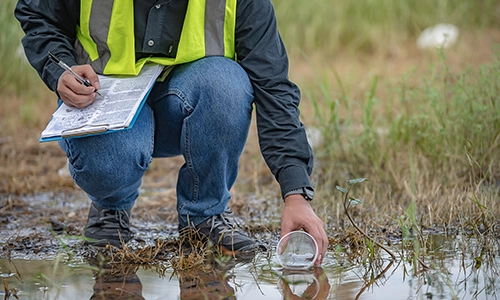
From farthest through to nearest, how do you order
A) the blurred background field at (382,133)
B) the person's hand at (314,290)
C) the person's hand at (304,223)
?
the blurred background field at (382,133) < the person's hand at (304,223) < the person's hand at (314,290)

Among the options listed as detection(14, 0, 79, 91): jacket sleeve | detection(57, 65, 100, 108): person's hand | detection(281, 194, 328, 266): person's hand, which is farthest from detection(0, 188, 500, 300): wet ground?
detection(14, 0, 79, 91): jacket sleeve

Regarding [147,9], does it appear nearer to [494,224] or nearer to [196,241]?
[196,241]

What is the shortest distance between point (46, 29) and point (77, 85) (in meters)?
0.29

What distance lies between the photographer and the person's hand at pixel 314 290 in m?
1.93

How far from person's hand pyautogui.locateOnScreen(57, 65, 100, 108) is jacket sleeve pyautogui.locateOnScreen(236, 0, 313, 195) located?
529 millimetres

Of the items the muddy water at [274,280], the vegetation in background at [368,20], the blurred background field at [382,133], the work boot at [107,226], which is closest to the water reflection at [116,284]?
the muddy water at [274,280]

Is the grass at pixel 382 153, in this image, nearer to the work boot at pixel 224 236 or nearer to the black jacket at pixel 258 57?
the work boot at pixel 224 236

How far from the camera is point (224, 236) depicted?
2428 mm

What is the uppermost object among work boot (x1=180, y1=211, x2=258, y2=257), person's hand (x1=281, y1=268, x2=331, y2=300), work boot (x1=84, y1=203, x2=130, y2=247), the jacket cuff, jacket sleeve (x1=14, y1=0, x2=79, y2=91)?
jacket sleeve (x1=14, y1=0, x2=79, y2=91)

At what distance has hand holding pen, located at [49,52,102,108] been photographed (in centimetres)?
221

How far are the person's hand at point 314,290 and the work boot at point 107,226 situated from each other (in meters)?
0.77

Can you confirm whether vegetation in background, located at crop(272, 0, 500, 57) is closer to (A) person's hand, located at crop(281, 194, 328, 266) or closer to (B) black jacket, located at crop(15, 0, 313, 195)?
(B) black jacket, located at crop(15, 0, 313, 195)

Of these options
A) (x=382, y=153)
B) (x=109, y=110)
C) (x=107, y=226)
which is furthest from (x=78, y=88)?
(x=382, y=153)

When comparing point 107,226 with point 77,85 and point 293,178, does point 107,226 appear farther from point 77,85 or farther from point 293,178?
point 293,178
